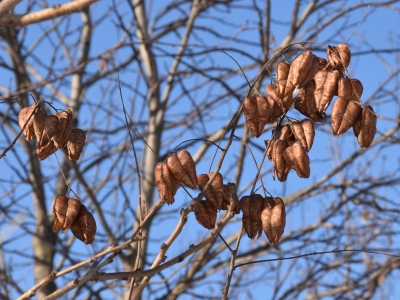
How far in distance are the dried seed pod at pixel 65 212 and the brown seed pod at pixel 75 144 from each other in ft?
0.47

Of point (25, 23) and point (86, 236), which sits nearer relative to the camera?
point (86, 236)

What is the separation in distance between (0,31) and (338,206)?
3308mm

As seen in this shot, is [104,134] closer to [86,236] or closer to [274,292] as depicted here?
[274,292]

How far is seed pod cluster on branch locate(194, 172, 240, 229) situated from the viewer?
197 cm

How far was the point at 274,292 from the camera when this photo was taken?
214 inches

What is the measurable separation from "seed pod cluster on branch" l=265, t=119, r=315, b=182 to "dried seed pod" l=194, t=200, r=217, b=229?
0.24m

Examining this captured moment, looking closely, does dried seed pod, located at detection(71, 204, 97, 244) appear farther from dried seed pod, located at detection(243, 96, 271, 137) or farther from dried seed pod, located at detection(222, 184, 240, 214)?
dried seed pod, located at detection(243, 96, 271, 137)

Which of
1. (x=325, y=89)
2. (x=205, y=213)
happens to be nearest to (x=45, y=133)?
(x=205, y=213)

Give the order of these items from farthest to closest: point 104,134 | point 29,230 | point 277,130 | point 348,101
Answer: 1. point 104,134
2. point 29,230
3. point 277,130
4. point 348,101

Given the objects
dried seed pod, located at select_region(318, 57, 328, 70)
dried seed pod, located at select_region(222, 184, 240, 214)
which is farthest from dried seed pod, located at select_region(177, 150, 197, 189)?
dried seed pod, located at select_region(318, 57, 328, 70)

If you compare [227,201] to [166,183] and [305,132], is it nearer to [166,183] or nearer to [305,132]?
[166,183]

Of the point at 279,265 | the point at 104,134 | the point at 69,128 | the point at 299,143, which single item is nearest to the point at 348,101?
the point at 299,143

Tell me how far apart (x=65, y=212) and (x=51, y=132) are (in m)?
0.25

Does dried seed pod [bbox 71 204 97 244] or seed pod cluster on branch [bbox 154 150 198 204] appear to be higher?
seed pod cluster on branch [bbox 154 150 198 204]
